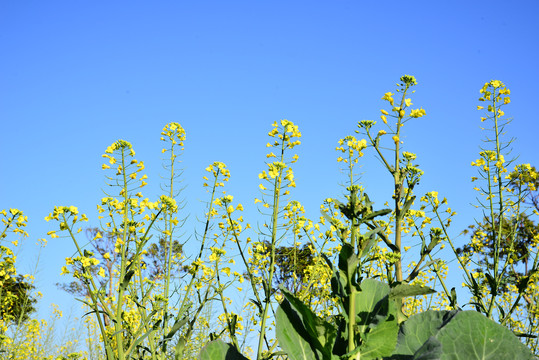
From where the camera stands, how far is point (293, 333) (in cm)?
98

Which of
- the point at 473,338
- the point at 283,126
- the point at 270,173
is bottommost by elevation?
the point at 473,338

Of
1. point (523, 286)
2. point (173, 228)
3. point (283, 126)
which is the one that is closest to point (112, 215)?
point (173, 228)

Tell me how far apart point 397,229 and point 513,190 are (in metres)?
2.54

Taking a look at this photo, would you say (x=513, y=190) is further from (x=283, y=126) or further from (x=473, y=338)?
(x=473, y=338)

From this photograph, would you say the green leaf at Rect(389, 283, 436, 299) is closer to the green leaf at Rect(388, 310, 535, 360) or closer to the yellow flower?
the green leaf at Rect(388, 310, 535, 360)

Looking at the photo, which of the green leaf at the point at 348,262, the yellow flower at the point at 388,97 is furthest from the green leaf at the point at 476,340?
the yellow flower at the point at 388,97

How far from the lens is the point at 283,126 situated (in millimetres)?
4438

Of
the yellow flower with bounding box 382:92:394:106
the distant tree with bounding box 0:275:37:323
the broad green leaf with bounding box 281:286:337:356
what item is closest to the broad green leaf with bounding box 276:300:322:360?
the broad green leaf with bounding box 281:286:337:356

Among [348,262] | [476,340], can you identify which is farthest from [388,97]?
[476,340]

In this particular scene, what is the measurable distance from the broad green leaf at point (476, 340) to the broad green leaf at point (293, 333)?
30 cm

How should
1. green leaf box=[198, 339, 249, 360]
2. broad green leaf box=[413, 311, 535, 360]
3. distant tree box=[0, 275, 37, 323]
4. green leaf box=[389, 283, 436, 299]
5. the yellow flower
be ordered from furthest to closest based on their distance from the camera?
distant tree box=[0, 275, 37, 323] → the yellow flower → green leaf box=[389, 283, 436, 299] → green leaf box=[198, 339, 249, 360] → broad green leaf box=[413, 311, 535, 360]

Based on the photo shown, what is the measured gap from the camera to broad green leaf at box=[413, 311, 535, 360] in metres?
0.77

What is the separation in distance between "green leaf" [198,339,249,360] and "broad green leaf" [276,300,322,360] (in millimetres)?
109

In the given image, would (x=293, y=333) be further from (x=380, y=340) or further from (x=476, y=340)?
(x=476, y=340)
